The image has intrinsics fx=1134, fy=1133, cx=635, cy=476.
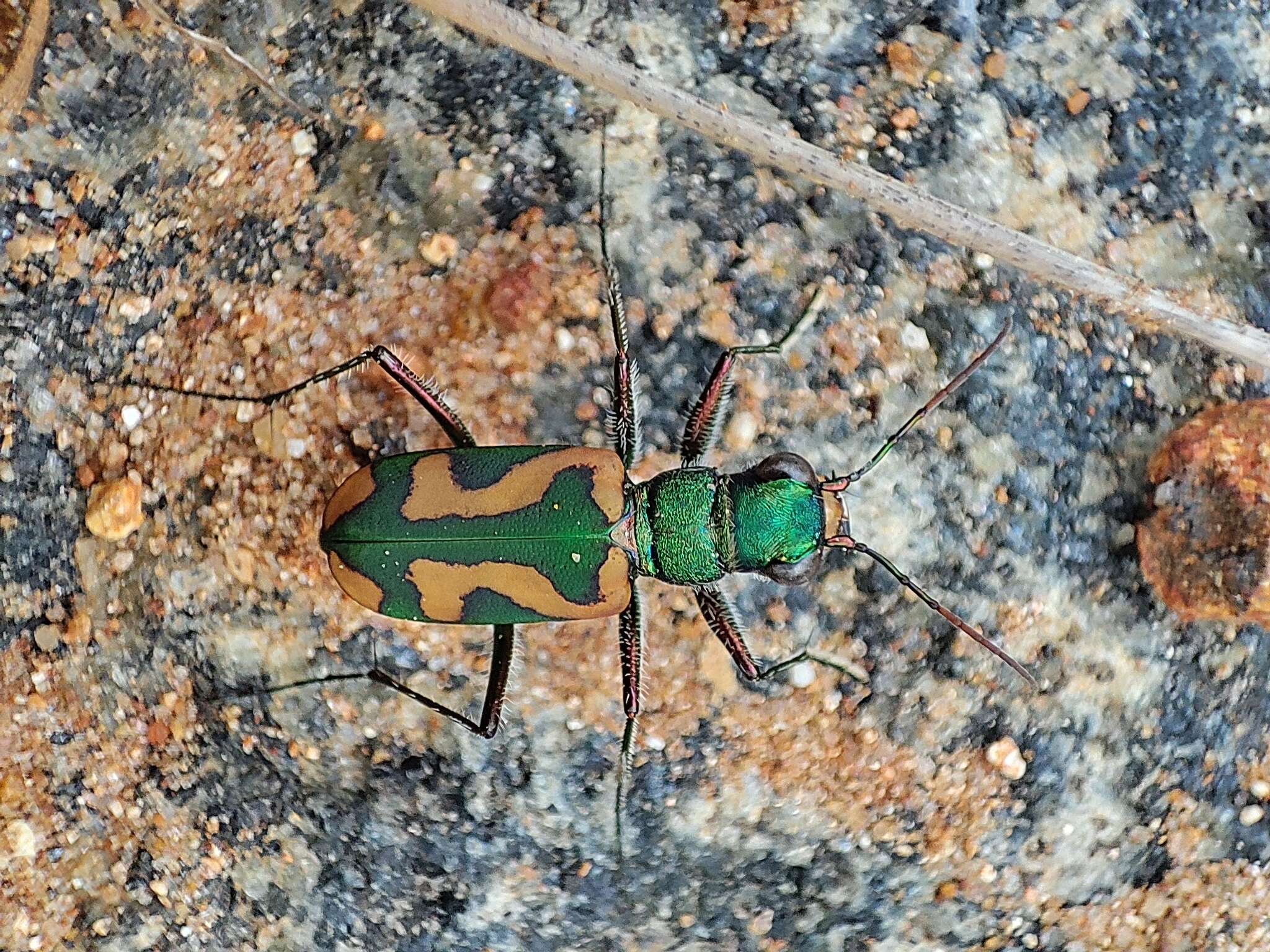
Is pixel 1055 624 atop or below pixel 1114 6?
below

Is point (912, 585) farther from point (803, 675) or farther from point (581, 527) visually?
point (581, 527)

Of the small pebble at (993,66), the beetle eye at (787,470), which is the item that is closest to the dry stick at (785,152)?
the small pebble at (993,66)

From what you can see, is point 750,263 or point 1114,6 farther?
point 1114,6

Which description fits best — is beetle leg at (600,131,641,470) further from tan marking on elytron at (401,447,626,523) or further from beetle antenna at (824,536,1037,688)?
beetle antenna at (824,536,1037,688)

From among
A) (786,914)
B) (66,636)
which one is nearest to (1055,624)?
(786,914)

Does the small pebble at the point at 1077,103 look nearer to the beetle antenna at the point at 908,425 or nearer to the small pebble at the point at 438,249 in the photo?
the beetle antenna at the point at 908,425

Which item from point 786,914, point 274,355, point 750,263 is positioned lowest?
point 786,914

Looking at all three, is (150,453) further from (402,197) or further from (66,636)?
(402,197)
